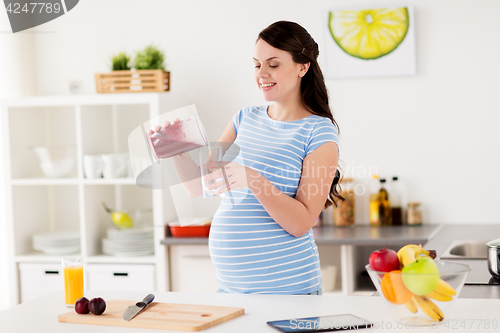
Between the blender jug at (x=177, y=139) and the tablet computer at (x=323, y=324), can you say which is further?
the blender jug at (x=177, y=139)

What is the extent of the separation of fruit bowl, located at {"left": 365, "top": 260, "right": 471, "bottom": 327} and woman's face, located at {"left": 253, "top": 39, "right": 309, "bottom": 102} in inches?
24.1

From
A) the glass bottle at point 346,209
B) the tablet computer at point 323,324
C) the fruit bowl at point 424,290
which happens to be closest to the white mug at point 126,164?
the glass bottle at point 346,209

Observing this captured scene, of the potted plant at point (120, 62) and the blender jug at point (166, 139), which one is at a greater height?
the potted plant at point (120, 62)

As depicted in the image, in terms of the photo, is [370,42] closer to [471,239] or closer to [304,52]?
[471,239]

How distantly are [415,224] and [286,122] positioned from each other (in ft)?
4.77

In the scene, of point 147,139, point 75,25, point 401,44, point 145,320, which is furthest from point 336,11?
point 145,320

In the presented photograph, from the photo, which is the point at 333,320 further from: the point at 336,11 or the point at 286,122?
the point at 336,11

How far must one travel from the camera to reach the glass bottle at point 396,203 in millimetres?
Answer: 2725

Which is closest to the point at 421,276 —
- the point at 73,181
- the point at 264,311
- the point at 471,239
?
the point at 264,311

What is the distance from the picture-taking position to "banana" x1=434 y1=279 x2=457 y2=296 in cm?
97

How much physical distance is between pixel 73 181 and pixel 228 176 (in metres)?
1.78

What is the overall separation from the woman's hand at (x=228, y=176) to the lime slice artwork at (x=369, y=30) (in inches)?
66.7

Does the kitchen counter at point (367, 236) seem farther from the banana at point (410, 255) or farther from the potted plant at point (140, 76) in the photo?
the banana at point (410, 255)

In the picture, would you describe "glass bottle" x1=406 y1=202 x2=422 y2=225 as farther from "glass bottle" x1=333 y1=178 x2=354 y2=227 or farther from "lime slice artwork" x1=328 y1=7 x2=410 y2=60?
"lime slice artwork" x1=328 y1=7 x2=410 y2=60
